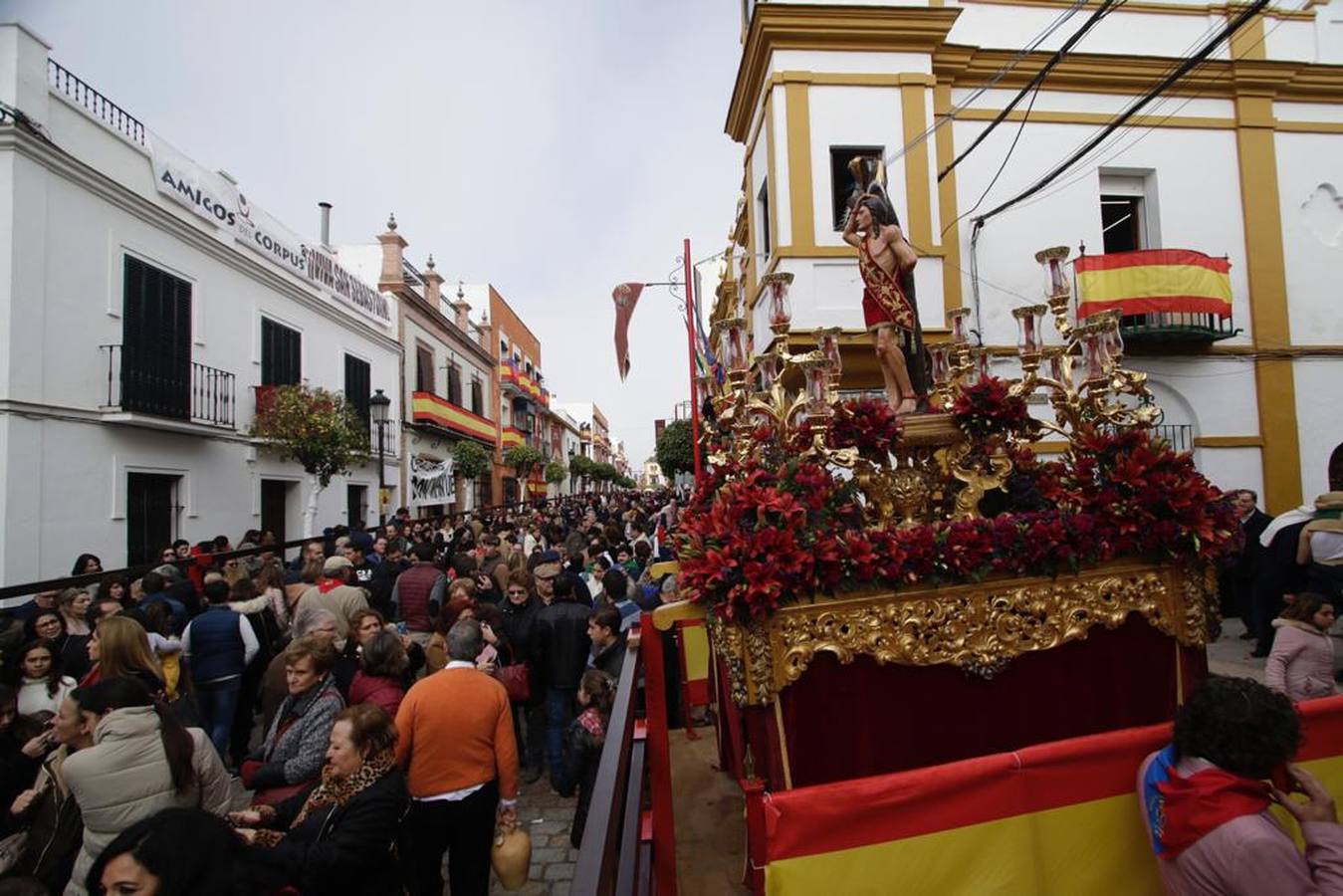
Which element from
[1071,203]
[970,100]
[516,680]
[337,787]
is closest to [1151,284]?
[1071,203]

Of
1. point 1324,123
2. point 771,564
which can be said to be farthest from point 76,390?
point 1324,123

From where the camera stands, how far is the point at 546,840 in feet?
14.0

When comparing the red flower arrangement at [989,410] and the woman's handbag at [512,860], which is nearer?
the woman's handbag at [512,860]

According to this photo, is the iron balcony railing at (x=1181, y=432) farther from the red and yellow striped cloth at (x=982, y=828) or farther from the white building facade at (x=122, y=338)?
the white building facade at (x=122, y=338)

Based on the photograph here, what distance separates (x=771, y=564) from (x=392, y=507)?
18.1 m

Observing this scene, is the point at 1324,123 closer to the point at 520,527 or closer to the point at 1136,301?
the point at 1136,301

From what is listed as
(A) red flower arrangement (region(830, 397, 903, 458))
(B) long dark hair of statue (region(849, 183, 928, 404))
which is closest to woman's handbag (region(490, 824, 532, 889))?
(A) red flower arrangement (region(830, 397, 903, 458))

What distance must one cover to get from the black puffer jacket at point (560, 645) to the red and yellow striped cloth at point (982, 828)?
257cm

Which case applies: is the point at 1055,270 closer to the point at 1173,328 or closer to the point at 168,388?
the point at 1173,328

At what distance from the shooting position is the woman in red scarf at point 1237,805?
1929mm

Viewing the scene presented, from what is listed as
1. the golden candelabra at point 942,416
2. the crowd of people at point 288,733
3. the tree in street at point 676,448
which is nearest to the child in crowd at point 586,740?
the crowd of people at point 288,733

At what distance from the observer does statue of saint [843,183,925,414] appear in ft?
12.9

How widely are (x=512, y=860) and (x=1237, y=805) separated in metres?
2.81

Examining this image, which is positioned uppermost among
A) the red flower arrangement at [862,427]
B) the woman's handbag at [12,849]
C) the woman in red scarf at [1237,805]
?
the red flower arrangement at [862,427]
